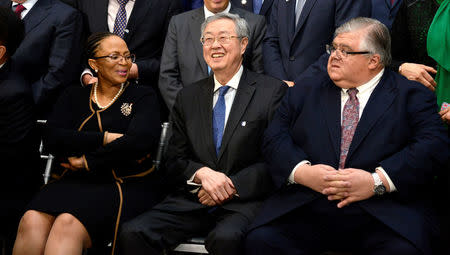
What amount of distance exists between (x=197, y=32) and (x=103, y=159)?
4.41 ft

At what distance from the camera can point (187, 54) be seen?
424 cm

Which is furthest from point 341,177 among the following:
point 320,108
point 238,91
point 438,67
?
point 438,67

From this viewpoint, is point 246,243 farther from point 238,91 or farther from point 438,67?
point 438,67

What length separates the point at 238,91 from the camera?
11.6 feet

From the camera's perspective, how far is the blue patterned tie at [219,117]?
349 cm

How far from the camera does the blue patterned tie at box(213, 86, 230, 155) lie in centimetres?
349

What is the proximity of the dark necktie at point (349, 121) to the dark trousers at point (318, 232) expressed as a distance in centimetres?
27

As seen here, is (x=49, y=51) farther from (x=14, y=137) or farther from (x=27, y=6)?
(x=14, y=137)

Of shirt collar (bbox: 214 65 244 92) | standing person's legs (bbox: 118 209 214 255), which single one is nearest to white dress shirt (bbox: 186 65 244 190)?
shirt collar (bbox: 214 65 244 92)

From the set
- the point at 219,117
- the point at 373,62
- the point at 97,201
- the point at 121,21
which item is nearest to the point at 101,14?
the point at 121,21

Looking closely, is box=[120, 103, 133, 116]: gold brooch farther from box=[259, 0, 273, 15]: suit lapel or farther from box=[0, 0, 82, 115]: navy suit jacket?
box=[259, 0, 273, 15]: suit lapel

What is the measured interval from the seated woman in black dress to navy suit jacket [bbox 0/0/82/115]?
20.2 inches

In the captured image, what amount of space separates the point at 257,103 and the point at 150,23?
1406 millimetres

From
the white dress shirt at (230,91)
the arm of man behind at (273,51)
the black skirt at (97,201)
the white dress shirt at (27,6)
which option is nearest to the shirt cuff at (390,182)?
the white dress shirt at (230,91)
